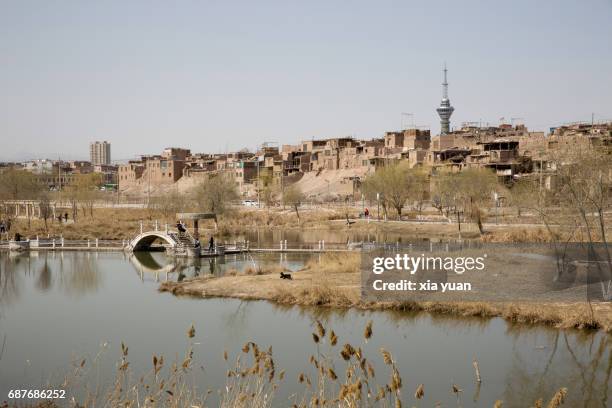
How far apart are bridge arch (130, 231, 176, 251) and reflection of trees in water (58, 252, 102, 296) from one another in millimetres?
2357

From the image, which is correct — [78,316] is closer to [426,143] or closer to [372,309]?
[372,309]

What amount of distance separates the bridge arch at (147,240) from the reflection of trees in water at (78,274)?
2.36 m

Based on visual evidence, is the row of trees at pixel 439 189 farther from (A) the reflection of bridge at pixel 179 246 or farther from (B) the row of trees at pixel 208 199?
(A) the reflection of bridge at pixel 179 246

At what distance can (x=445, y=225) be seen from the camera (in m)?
48.8

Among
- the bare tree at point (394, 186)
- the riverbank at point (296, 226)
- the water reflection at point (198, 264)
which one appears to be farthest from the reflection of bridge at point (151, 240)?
the bare tree at point (394, 186)

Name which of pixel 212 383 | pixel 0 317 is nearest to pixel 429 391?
pixel 212 383

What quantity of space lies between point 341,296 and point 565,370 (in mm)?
7752

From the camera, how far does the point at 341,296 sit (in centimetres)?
2141

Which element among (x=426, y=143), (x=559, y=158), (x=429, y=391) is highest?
(x=426, y=143)

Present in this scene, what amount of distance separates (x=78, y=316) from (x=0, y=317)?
2319 mm

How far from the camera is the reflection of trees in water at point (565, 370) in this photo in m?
13.5

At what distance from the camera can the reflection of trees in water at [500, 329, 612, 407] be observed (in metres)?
13.5

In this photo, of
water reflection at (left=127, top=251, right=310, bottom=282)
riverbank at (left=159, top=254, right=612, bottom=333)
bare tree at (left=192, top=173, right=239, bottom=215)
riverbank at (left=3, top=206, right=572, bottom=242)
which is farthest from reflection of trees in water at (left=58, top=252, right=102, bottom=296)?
bare tree at (left=192, top=173, right=239, bottom=215)

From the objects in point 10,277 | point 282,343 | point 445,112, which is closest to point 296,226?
point 10,277
